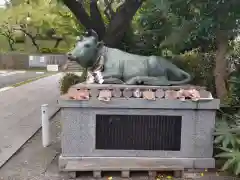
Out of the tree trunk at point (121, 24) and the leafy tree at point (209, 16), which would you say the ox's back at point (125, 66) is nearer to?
the leafy tree at point (209, 16)

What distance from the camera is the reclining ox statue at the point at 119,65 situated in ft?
15.2

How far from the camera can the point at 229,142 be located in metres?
4.20

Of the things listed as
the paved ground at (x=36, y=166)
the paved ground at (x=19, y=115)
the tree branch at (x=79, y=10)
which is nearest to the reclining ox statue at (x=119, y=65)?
the paved ground at (x=36, y=166)

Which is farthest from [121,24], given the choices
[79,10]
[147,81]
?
[147,81]

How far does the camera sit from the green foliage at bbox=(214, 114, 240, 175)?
3787 mm

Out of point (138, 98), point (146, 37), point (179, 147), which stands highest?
point (146, 37)

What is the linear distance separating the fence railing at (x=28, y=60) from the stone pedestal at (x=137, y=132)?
80.2ft

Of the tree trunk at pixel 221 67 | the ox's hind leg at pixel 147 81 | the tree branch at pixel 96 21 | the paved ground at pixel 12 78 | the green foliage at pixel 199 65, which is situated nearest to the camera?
the ox's hind leg at pixel 147 81

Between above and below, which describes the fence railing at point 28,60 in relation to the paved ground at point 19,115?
above

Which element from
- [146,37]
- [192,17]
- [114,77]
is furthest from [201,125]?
[146,37]

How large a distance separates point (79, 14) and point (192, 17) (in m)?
4.20

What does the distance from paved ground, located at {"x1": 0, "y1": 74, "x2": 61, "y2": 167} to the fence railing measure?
15600 millimetres

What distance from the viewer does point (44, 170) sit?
4.43 meters

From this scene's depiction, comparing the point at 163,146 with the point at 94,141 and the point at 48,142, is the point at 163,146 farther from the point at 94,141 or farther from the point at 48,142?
the point at 48,142
